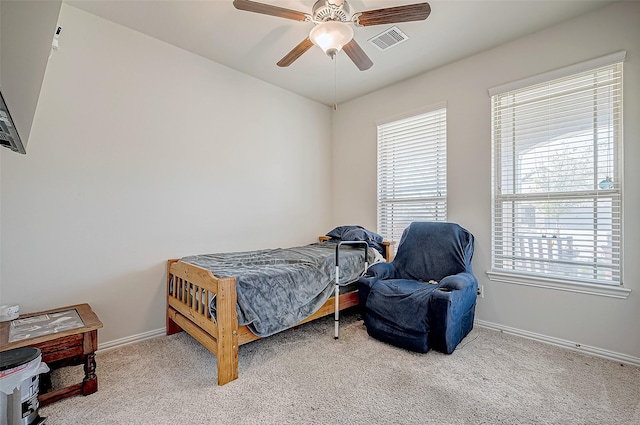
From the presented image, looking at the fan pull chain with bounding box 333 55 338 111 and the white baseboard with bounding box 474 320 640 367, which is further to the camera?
the fan pull chain with bounding box 333 55 338 111

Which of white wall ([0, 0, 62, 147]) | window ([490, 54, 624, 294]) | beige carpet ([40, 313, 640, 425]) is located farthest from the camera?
window ([490, 54, 624, 294])

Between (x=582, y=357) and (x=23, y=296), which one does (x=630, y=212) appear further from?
(x=23, y=296)

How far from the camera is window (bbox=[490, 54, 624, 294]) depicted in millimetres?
2326

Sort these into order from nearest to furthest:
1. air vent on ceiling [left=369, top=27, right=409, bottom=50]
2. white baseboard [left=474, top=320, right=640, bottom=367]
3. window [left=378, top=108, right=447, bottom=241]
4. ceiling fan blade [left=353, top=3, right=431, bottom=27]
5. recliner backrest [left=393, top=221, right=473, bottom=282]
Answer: ceiling fan blade [left=353, top=3, right=431, bottom=27] < white baseboard [left=474, top=320, right=640, bottom=367] < air vent on ceiling [left=369, top=27, right=409, bottom=50] < recliner backrest [left=393, top=221, right=473, bottom=282] < window [left=378, top=108, right=447, bottom=241]

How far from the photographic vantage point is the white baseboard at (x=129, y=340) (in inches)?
95.0

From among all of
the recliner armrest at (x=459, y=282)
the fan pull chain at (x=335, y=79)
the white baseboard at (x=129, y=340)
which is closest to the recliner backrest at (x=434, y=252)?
the recliner armrest at (x=459, y=282)

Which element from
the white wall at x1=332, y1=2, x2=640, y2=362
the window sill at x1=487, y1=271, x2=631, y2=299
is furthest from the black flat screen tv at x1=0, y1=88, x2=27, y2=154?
the window sill at x1=487, y1=271, x2=631, y2=299

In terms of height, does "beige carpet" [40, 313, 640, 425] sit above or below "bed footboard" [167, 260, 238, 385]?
below

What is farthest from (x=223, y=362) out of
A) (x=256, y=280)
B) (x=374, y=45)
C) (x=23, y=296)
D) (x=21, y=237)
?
(x=374, y=45)

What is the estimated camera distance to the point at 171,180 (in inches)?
111

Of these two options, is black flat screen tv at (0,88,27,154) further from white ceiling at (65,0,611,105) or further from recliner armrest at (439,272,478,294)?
recliner armrest at (439,272,478,294)

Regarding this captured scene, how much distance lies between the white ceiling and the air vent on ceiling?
0.16ft

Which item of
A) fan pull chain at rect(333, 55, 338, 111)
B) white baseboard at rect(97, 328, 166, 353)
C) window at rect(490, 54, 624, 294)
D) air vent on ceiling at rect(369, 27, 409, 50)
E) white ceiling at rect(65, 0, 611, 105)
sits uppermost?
white ceiling at rect(65, 0, 611, 105)

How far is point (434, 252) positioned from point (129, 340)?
115 inches
